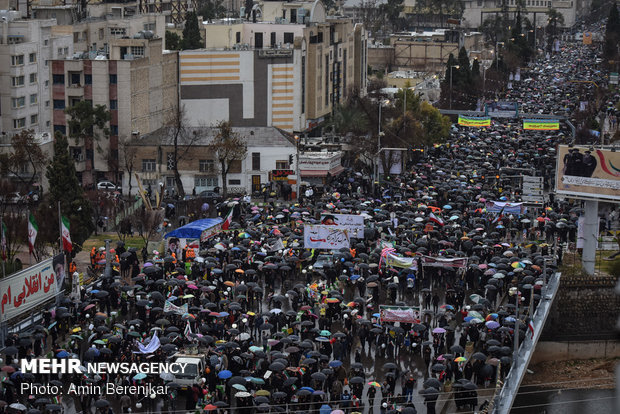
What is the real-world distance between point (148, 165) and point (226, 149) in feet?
17.8

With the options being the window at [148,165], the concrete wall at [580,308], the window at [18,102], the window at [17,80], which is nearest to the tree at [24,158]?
the window at [148,165]

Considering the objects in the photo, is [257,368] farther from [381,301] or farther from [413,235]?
[413,235]

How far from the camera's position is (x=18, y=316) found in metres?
40.3

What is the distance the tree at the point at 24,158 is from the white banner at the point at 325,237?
63.9 ft

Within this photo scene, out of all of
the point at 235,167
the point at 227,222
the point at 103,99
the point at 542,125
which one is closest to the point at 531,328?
the point at 227,222

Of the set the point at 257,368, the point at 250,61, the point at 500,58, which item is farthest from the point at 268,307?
the point at 500,58

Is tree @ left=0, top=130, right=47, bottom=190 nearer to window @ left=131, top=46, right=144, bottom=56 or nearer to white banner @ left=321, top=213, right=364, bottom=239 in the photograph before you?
window @ left=131, top=46, right=144, bottom=56

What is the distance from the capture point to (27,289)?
39.5 metres

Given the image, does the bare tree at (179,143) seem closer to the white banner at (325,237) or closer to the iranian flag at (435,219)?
the iranian flag at (435,219)

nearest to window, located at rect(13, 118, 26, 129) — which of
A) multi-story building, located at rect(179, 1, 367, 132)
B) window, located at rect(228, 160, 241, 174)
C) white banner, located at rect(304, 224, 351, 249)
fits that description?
multi-story building, located at rect(179, 1, 367, 132)

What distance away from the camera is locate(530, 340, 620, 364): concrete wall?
4841 cm

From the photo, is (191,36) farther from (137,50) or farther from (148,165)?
(148,165)

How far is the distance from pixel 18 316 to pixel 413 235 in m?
19.7

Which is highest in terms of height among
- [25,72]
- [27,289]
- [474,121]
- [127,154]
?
[25,72]
